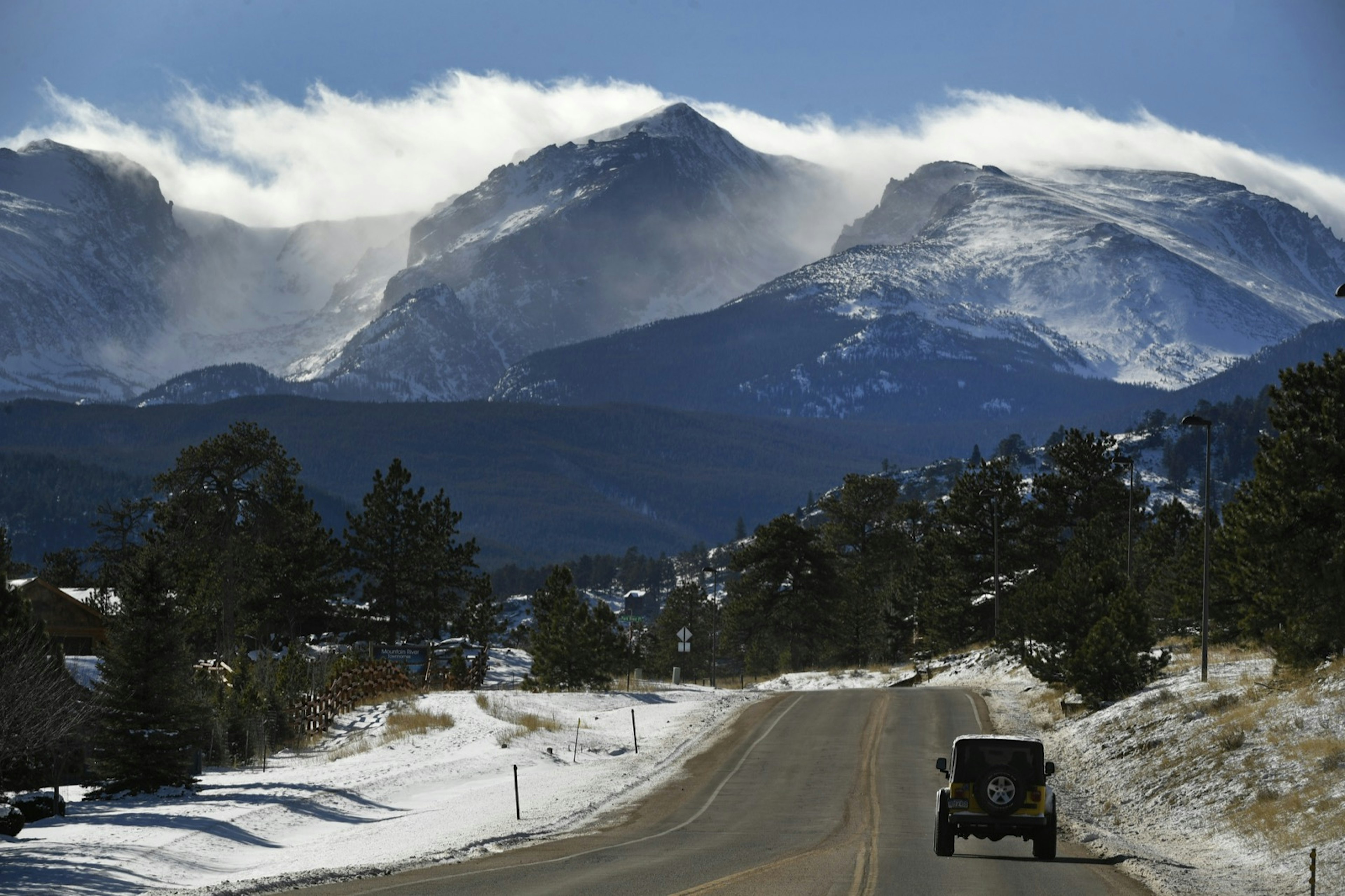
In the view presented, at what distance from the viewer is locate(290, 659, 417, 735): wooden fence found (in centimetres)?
5912

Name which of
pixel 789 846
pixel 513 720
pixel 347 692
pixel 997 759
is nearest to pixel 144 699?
pixel 513 720

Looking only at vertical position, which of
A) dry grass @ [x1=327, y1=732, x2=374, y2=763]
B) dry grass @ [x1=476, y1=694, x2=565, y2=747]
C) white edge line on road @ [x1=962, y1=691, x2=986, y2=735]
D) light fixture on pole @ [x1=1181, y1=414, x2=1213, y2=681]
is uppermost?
light fixture on pole @ [x1=1181, y1=414, x2=1213, y2=681]

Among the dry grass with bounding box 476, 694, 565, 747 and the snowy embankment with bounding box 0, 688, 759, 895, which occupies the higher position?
the dry grass with bounding box 476, 694, 565, 747

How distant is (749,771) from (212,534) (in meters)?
40.1

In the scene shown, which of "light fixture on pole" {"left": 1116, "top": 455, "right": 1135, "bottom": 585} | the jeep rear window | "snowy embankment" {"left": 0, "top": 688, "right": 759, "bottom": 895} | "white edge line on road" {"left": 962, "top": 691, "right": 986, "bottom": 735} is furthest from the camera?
"light fixture on pole" {"left": 1116, "top": 455, "right": 1135, "bottom": 585}

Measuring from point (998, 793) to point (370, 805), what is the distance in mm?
17983

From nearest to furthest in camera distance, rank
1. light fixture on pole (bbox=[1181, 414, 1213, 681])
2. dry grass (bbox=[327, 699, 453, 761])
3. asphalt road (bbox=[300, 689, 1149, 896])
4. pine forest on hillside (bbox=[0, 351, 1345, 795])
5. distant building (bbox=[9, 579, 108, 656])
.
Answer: asphalt road (bbox=[300, 689, 1149, 896]) < pine forest on hillside (bbox=[0, 351, 1345, 795]) < light fixture on pole (bbox=[1181, 414, 1213, 681]) < dry grass (bbox=[327, 699, 453, 761]) < distant building (bbox=[9, 579, 108, 656])

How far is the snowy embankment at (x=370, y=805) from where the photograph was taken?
1139 inches

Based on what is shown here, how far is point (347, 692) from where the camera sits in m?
63.2

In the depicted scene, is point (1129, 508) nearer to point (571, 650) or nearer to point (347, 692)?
point (571, 650)

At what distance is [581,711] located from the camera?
63.5 m

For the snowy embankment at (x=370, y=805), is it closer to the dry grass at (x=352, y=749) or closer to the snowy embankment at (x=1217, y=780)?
the dry grass at (x=352, y=749)

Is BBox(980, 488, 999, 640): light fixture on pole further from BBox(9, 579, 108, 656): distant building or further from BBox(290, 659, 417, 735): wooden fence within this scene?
BBox(9, 579, 108, 656): distant building

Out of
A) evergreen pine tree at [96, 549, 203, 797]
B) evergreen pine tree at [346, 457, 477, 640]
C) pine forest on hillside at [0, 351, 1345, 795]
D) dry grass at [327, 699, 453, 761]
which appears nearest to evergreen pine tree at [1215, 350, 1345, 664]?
pine forest on hillside at [0, 351, 1345, 795]
